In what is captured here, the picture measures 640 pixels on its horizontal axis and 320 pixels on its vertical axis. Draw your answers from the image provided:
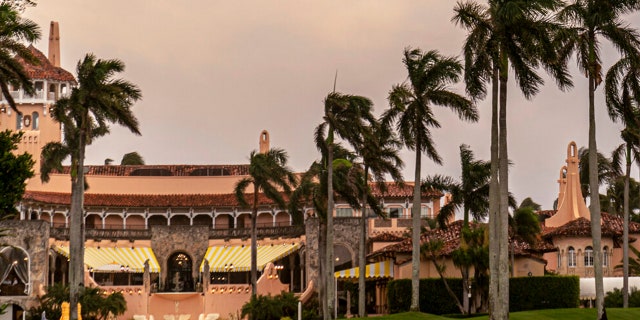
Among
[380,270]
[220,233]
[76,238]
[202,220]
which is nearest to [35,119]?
[202,220]

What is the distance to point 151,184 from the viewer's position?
363 feet

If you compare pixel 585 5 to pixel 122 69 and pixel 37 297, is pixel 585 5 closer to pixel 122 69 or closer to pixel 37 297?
pixel 122 69

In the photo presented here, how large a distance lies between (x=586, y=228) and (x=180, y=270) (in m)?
34.8

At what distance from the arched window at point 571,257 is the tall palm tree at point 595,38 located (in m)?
36.7

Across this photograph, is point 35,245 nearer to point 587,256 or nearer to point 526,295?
point 526,295

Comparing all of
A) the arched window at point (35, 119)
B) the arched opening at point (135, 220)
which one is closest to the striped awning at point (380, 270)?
the arched opening at point (135, 220)

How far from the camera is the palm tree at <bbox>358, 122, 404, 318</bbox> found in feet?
213

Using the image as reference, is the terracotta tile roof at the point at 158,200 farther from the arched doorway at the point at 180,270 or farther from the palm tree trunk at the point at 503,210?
the palm tree trunk at the point at 503,210

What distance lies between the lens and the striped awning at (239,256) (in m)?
94.0

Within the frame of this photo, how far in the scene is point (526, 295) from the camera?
66125mm

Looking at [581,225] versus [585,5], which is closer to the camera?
[585,5]

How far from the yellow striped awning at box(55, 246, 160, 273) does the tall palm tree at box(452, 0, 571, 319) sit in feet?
169

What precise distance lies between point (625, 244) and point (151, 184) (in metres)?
52.7

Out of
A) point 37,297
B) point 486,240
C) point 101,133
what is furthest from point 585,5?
point 37,297
